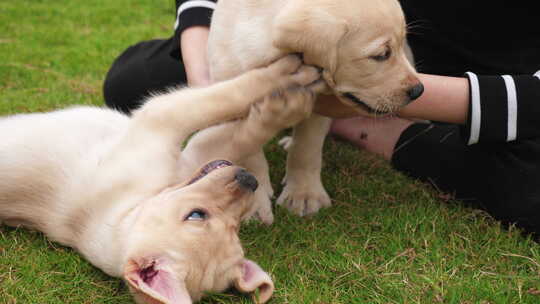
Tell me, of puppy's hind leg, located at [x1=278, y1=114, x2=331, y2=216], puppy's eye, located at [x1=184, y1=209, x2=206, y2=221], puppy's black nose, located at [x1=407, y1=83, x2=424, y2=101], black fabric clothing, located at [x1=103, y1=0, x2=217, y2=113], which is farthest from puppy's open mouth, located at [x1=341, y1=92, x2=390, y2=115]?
black fabric clothing, located at [x1=103, y1=0, x2=217, y2=113]

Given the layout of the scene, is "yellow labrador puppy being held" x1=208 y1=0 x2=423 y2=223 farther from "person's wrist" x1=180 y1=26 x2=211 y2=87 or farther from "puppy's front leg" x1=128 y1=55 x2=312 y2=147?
"person's wrist" x1=180 y1=26 x2=211 y2=87

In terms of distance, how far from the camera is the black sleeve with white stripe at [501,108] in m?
2.95

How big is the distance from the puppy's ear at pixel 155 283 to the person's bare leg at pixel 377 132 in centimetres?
218

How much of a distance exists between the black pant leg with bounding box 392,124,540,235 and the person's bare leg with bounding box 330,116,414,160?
9 centimetres

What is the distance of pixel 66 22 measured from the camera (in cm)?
718

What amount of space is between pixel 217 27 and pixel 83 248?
1.29 meters

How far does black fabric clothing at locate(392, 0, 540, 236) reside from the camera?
9.78 ft

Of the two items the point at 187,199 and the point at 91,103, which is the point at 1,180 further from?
the point at 91,103

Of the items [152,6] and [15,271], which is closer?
[15,271]

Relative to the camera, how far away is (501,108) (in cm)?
294

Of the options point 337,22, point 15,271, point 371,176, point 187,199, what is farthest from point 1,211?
point 371,176

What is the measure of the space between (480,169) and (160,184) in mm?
1931

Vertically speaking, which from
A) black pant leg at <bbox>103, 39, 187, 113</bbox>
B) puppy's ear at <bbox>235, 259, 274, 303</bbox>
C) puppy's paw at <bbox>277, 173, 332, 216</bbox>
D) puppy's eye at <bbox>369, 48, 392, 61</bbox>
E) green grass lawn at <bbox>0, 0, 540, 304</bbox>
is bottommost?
black pant leg at <bbox>103, 39, 187, 113</bbox>

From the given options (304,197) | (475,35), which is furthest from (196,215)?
(475,35)
